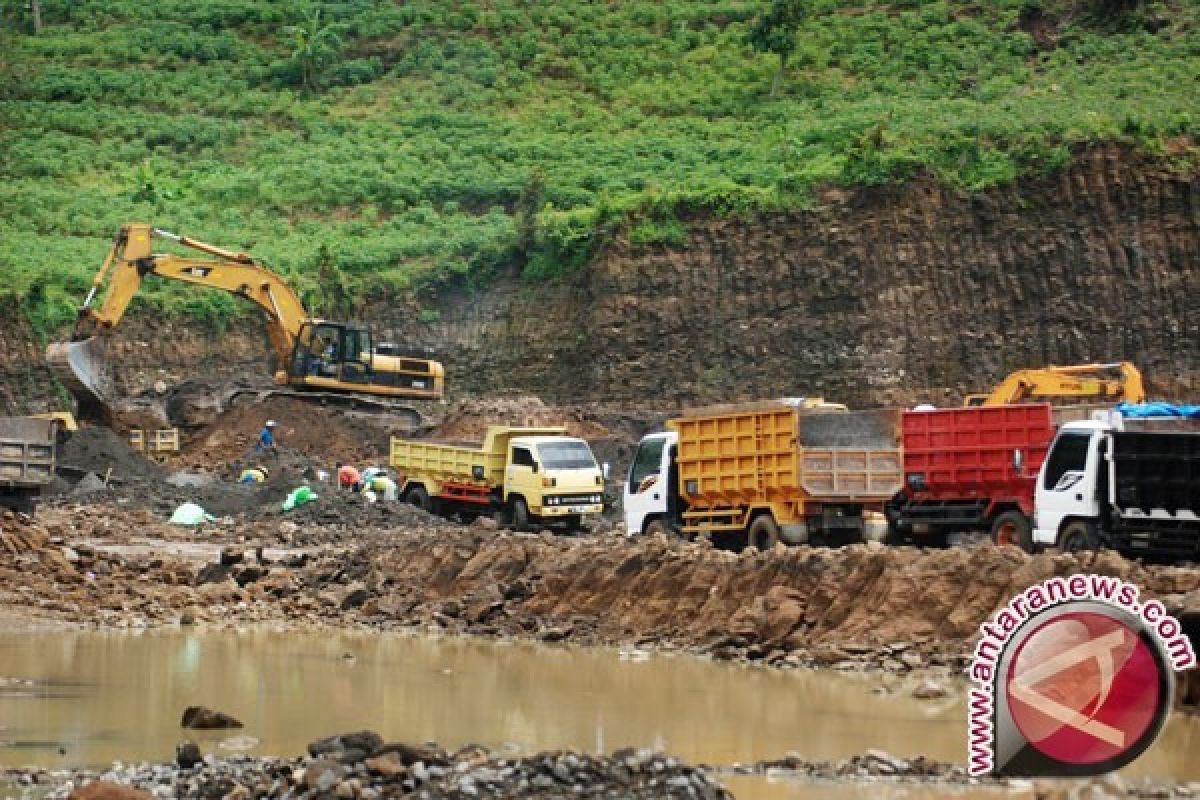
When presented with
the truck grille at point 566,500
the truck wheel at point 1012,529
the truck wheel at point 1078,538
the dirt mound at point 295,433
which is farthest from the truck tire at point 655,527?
the dirt mound at point 295,433

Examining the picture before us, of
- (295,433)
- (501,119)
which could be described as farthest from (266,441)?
(501,119)

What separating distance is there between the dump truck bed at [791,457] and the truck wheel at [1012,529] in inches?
61.6

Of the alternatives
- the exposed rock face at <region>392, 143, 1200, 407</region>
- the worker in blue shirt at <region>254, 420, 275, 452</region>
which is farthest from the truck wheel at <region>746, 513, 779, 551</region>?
the exposed rock face at <region>392, 143, 1200, 407</region>

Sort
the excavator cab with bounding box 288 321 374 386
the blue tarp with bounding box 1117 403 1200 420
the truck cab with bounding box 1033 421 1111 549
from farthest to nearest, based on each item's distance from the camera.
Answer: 1. the excavator cab with bounding box 288 321 374 386
2. the blue tarp with bounding box 1117 403 1200 420
3. the truck cab with bounding box 1033 421 1111 549

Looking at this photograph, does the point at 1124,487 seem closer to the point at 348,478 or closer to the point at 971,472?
the point at 971,472

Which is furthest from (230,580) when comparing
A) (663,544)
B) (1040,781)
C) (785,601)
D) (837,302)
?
(837,302)

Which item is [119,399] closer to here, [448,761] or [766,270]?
[766,270]

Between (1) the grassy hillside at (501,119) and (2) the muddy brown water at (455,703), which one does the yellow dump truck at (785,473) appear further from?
(1) the grassy hillside at (501,119)

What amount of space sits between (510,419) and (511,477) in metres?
11.9

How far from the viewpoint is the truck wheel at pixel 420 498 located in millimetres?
38156

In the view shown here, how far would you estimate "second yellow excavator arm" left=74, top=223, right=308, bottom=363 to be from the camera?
4522 centimetres

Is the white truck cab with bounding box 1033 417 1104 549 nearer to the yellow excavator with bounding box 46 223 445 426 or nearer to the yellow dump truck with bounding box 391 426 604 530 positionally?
the yellow dump truck with bounding box 391 426 604 530

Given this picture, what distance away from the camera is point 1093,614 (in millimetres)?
10602

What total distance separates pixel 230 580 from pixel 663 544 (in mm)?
6292
